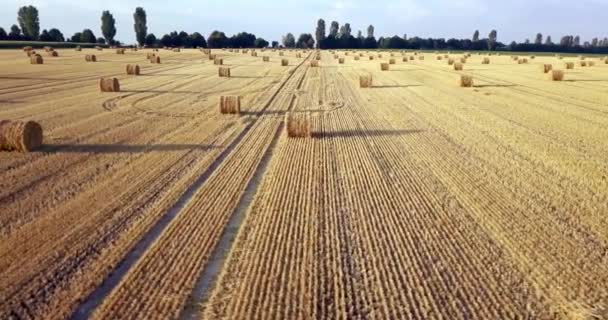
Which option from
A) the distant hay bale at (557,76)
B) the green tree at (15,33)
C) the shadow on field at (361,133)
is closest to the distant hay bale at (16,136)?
the shadow on field at (361,133)

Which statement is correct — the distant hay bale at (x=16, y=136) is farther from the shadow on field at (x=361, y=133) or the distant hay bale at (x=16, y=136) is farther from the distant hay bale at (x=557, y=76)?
the distant hay bale at (x=557, y=76)

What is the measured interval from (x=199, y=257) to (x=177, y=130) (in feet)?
30.3

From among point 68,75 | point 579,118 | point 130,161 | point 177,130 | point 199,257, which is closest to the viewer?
point 199,257

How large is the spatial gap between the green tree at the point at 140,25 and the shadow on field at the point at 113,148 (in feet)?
416

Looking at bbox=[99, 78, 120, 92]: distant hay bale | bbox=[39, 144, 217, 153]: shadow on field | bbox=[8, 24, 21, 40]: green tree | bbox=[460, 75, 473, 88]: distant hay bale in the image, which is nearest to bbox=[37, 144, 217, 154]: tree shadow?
bbox=[39, 144, 217, 153]: shadow on field

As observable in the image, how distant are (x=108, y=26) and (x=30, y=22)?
1853 centimetres

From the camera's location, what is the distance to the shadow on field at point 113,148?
13062 millimetres

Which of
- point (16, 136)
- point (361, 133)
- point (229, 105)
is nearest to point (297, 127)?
point (361, 133)

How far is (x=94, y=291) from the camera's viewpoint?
249 inches

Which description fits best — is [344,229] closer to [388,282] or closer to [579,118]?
[388,282]

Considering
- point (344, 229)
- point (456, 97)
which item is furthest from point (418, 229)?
point (456, 97)

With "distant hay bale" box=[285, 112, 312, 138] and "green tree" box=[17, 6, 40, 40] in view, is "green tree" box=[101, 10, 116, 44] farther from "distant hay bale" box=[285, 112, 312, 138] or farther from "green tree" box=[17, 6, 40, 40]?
"distant hay bale" box=[285, 112, 312, 138]

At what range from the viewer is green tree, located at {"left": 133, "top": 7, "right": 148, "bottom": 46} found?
438ft

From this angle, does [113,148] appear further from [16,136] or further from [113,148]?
[16,136]
